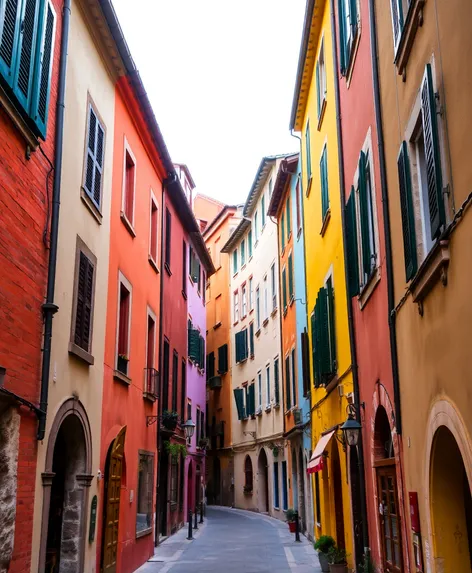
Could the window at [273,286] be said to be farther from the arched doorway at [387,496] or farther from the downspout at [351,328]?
the arched doorway at [387,496]

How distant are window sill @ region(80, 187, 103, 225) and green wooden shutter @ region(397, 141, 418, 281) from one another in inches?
208

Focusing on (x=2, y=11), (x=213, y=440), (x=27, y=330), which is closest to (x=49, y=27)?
(x=2, y=11)

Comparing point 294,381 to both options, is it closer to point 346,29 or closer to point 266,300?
point 266,300

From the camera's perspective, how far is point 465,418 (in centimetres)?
566

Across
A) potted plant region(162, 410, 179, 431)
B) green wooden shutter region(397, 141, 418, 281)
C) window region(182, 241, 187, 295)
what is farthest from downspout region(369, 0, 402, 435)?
window region(182, 241, 187, 295)

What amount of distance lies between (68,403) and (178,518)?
15.6m

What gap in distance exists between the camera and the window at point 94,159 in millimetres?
11594

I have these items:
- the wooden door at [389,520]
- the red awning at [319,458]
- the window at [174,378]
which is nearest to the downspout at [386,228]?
the wooden door at [389,520]

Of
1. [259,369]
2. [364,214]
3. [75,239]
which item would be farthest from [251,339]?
[364,214]

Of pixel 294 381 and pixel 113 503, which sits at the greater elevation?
pixel 294 381

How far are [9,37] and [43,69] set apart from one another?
1.33 m

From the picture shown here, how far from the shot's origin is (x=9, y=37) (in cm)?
775

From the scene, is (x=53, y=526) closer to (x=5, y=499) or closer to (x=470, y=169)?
(x=5, y=499)

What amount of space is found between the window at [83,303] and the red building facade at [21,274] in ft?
4.97
